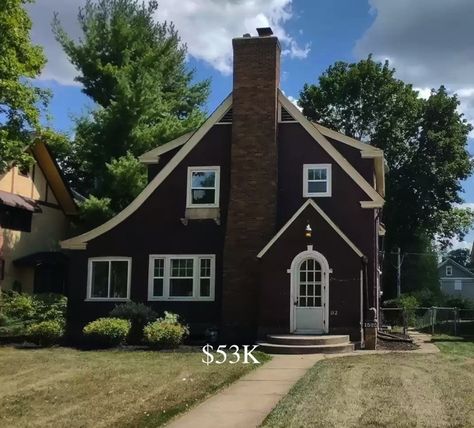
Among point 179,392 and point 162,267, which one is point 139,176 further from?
point 179,392

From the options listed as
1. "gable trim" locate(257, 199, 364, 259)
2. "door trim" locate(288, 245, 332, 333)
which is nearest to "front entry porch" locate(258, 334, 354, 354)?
"door trim" locate(288, 245, 332, 333)

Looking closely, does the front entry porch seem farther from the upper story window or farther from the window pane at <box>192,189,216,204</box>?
the upper story window

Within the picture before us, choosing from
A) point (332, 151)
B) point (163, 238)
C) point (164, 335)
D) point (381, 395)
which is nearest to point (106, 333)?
point (164, 335)

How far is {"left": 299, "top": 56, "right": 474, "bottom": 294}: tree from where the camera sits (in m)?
47.1

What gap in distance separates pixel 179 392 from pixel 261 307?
950cm

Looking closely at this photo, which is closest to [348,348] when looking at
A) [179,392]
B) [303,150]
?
[303,150]

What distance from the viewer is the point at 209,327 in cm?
2162

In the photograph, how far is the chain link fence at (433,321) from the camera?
27.2 meters

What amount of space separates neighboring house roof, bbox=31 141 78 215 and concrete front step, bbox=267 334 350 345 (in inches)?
602

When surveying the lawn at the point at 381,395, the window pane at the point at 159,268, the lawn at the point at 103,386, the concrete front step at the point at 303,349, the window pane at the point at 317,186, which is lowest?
the lawn at the point at 103,386

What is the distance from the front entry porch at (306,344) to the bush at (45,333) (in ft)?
19.7

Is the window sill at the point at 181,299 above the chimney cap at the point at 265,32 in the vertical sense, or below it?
below

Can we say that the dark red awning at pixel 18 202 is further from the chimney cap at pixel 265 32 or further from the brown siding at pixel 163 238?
the chimney cap at pixel 265 32

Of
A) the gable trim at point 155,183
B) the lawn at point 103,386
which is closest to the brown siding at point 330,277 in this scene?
the lawn at point 103,386
